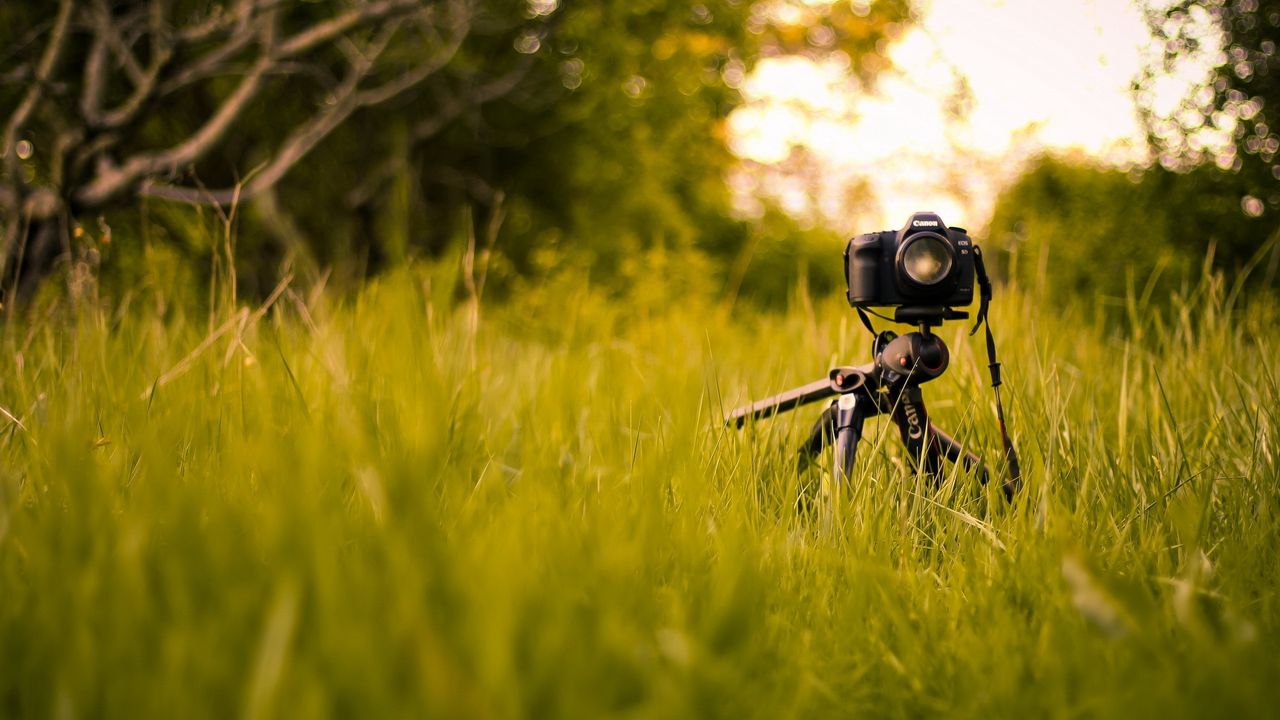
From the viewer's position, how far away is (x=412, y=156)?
802cm

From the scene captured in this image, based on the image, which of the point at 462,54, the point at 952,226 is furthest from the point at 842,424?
Result: the point at 462,54

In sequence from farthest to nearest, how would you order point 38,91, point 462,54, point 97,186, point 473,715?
point 462,54, point 97,186, point 38,91, point 473,715

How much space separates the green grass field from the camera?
713 mm

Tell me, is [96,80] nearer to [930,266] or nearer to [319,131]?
[319,131]

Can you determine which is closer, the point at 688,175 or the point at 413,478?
the point at 413,478

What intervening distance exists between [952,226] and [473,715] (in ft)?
4.30

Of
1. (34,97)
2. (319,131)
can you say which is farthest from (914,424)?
(319,131)

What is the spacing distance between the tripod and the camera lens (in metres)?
0.08

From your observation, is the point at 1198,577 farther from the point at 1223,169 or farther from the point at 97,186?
the point at 97,186

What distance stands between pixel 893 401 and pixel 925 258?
30 centimetres

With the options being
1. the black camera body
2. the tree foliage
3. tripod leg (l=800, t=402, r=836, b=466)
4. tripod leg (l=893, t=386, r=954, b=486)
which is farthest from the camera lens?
the tree foliage

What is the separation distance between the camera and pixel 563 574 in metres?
0.91

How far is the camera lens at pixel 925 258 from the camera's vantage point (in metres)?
1.51

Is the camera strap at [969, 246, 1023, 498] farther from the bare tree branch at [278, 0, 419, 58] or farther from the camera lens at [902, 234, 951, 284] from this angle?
the bare tree branch at [278, 0, 419, 58]
